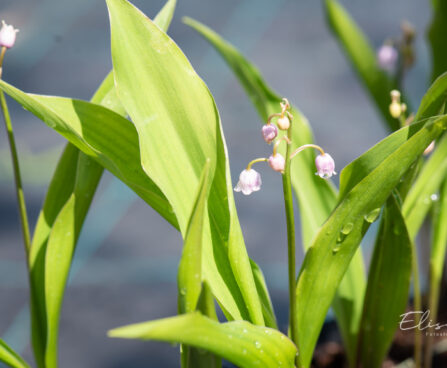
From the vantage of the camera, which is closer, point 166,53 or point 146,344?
point 166,53

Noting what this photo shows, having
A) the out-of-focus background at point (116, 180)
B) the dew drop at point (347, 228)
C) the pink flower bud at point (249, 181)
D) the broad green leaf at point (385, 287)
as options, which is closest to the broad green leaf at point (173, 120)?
the pink flower bud at point (249, 181)

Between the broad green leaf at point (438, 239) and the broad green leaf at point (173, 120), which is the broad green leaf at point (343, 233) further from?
the broad green leaf at point (438, 239)

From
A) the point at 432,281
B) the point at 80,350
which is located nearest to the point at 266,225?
the point at 80,350

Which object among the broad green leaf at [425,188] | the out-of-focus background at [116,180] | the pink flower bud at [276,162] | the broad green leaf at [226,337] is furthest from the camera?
the out-of-focus background at [116,180]

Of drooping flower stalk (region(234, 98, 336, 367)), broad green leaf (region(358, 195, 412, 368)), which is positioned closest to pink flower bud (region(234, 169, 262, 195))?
drooping flower stalk (region(234, 98, 336, 367))

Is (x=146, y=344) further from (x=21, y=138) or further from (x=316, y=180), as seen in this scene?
(x=21, y=138)

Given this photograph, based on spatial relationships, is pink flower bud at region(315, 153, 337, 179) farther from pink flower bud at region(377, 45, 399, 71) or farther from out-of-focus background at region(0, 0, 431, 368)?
out-of-focus background at region(0, 0, 431, 368)

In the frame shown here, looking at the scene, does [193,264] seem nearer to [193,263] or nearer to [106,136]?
[193,263]
